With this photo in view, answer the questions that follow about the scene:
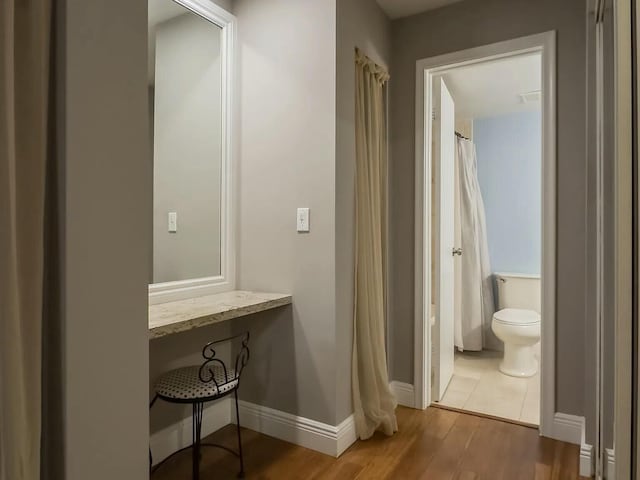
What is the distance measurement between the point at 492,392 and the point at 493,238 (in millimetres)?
1924

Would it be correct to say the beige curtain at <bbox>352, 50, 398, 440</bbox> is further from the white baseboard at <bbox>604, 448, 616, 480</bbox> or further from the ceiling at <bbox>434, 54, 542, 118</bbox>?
the white baseboard at <bbox>604, 448, 616, 480</bbox>

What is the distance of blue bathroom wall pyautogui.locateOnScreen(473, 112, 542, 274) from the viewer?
433cm

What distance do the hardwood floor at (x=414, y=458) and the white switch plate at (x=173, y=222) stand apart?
1210mm

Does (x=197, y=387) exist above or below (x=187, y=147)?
below

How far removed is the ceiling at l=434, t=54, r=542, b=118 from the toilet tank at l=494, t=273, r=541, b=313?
173cm

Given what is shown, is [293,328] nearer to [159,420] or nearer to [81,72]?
[159,420]

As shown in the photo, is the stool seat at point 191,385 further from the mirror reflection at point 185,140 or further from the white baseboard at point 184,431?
the mirror reflection at point 185,140

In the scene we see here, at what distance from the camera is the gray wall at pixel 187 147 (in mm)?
2184

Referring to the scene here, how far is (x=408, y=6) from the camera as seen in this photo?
2725 mm

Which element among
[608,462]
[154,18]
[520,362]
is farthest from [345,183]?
[520,362]

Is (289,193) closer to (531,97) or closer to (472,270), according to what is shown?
(472,270)

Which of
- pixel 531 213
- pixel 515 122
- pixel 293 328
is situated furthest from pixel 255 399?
pixel 515 122

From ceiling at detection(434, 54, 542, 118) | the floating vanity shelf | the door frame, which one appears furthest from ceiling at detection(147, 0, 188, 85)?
ceiling at detection(434, 54, 542, 118)

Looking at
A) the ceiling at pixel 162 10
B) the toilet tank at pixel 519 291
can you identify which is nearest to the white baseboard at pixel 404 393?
the toilet tank at pixel 519 291
